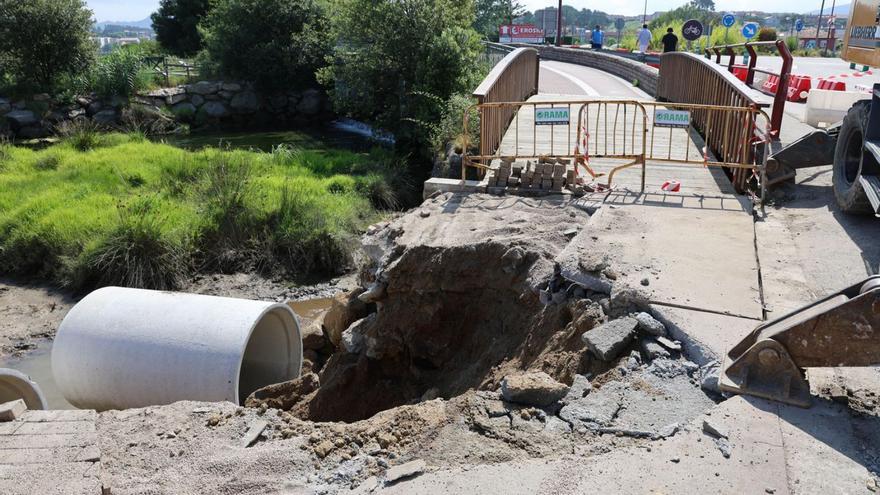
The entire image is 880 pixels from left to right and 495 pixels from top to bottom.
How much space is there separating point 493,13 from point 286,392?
44.1 metres

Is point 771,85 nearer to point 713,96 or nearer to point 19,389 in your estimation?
point 713,96

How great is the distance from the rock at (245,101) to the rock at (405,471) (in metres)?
24.7

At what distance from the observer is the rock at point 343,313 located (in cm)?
977

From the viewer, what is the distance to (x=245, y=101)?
27250 millimetres

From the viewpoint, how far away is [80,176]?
15727mm

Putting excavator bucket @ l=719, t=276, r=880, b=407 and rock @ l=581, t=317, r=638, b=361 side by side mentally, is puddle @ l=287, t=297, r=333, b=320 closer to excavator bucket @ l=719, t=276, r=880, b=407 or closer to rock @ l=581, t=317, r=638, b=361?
rock @ l=581, t=317, r=638, b=361

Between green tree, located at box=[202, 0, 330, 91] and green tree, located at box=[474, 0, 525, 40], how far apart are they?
15574 mm

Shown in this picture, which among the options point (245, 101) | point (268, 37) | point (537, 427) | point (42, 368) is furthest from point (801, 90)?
point (245, 101)

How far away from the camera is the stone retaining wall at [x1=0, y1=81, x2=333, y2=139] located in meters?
23.5

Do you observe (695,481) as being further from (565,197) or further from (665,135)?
(665,135)

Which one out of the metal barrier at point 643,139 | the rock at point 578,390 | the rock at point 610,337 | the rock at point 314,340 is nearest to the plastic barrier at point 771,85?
the metal barrier at point 643,139

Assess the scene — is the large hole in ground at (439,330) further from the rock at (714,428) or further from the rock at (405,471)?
the rock at (405,471)

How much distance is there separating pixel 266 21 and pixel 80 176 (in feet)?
Result: 39.4

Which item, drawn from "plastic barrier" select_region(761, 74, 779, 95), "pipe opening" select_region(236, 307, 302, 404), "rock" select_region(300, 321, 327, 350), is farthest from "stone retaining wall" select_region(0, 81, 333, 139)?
"pipe opening" select_region(236, 307, 302, 404)
